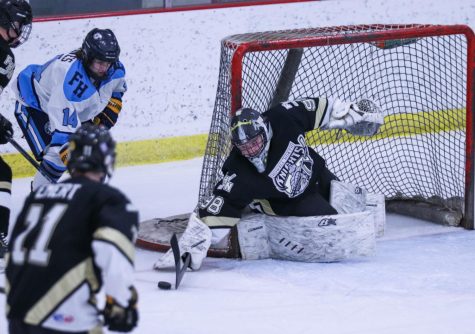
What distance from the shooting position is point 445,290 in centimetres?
424

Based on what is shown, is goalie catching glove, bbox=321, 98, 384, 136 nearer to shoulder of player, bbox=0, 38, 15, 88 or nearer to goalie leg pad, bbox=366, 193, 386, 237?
goalie leg pad, bbox=366, 193, 386, 237

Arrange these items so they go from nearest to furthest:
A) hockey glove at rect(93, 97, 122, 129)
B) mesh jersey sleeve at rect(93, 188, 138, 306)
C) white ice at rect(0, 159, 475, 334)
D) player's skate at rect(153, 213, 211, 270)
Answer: mesh jersey sleeve at rect(93, 188, 138, 306) → white ice at rect(0, 159, 475, 334) → player's skate at rect(153, 213, 211, 270) → hockey glove at rect(93, 97, 122, 129)

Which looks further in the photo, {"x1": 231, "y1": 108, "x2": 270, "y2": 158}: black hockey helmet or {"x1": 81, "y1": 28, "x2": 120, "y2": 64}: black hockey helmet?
{"x1": 81, "y1": 28, "x2": 120, "y2": 64}: black hockey helmet

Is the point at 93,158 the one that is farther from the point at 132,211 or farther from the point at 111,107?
the point at 111,107

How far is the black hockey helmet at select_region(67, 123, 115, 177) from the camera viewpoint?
2.76 meters

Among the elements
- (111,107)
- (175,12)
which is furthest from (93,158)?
(175,12)

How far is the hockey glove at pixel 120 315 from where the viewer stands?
2674 millimetres

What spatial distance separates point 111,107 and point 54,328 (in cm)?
250

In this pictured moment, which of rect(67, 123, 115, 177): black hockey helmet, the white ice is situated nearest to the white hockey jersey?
the white ice

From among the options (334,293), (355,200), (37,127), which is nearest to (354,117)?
(355,200)

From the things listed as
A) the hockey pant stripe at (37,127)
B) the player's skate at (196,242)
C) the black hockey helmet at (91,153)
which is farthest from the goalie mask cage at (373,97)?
the black hockey helmet at (91,153)

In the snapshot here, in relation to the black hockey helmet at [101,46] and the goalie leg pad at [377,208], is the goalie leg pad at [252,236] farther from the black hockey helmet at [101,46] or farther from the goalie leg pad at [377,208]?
the black hockey helmet at [101,46]

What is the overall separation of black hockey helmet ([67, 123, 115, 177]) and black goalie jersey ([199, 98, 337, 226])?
5.57ft

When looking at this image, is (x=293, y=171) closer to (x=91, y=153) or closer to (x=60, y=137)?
(x=60, y=137)
